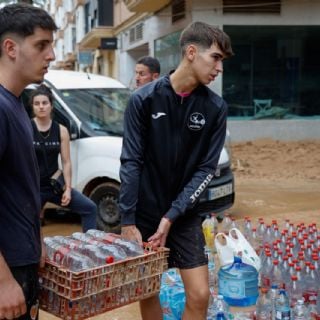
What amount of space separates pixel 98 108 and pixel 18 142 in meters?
5.61

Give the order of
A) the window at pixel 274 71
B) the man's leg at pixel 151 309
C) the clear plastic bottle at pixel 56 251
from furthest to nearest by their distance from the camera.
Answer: the window at pixel 274 71
the man's leg at pixel 151 309
the clear plastic bottle at pixel 56 251

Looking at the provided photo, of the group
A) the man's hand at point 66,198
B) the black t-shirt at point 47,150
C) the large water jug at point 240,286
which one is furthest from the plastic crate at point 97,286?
the black t-shirt at point 47,150

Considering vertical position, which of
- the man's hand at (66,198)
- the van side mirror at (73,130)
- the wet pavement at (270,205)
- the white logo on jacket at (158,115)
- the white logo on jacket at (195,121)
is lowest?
the wet pavement at (270,205)

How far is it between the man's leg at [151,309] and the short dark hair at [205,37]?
1.62m

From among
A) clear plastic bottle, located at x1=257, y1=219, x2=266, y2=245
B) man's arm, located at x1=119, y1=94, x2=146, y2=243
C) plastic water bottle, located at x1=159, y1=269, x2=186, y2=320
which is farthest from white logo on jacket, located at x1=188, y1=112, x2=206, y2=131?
clear plastic bottle, located at x1=257, y1=219, x2=266, y2=245

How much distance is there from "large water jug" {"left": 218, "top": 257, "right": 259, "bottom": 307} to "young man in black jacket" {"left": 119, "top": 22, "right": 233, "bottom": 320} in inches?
39.9

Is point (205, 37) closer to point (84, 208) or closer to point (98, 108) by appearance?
point (84, 208)

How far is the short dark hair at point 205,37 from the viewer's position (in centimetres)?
357

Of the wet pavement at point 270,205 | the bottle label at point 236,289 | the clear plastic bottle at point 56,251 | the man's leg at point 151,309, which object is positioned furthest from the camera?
the wet pavement at point 270,205

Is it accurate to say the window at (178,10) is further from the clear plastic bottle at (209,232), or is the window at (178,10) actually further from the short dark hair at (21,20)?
the short dark hair at (21,20)

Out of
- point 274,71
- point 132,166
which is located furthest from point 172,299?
point 274,71

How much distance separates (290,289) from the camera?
4.93 metres

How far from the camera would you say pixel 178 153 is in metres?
3.69

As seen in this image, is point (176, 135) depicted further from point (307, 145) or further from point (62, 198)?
point (307, 145)
